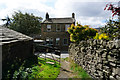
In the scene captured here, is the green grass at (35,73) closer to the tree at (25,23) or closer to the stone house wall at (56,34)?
the stone house wall at (56,34)

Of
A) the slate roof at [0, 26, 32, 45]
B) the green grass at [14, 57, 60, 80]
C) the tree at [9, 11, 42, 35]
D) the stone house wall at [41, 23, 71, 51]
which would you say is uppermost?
the tree at [9, 11, 42, 35]

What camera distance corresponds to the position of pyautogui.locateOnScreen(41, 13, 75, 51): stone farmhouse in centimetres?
2138

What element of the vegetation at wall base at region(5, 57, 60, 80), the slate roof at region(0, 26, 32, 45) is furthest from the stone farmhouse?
the vegetation at wall base at region(5, 57, 60, 80)

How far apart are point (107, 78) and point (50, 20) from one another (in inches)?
829

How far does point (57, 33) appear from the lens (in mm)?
21625

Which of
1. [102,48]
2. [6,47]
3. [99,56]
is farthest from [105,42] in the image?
[6,47]

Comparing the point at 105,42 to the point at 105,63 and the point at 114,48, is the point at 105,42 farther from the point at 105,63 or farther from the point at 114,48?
the point at 105,63

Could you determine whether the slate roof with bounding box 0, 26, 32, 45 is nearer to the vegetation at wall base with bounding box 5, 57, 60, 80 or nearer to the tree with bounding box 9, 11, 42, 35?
the vegetation at wall base with bounding box 5, 57, 60, 80

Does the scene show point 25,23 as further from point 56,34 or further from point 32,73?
A: point 32,73

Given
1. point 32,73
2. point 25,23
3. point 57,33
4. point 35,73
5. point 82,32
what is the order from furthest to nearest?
point 25,23
point 57,33
point 82,32
point 35,73
point 32,73

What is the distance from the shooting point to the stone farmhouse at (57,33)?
21.4 metres

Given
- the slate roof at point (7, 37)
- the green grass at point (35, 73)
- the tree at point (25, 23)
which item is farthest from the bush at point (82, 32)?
the tree at point (25, 23)

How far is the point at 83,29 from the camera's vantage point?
28.9 feet

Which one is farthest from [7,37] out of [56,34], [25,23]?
[25,23]
